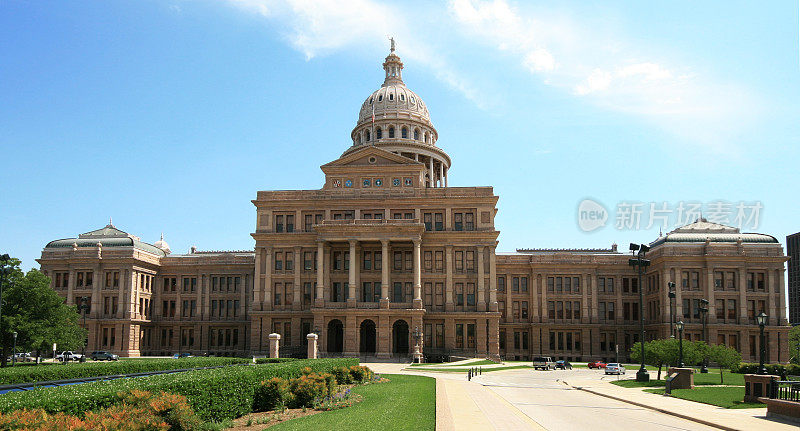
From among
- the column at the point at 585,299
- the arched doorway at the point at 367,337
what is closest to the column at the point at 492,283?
the arched doorway at the point at 367,337

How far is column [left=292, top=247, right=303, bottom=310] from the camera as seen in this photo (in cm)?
8106

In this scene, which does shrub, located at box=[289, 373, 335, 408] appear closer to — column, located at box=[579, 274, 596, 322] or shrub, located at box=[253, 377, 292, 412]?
shrub, located at box=[253, 377, 292, 412]

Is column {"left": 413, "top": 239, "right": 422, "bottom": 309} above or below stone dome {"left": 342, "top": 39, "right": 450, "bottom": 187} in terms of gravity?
below

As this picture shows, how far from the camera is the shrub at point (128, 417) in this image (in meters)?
14.5

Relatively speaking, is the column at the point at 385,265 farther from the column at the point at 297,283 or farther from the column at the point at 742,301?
the column at the point at 742,301

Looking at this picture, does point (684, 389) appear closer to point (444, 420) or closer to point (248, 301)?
point (444, 420)

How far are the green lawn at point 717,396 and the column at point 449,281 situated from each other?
1592 inches

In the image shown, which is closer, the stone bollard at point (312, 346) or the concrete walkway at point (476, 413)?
the concrete walkway at point (476, 413)

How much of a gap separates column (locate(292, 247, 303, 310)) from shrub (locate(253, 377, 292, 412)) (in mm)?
54362

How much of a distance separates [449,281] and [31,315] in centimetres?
4519

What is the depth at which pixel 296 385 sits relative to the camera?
28.2m

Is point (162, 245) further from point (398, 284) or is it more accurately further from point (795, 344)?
point (795, 344)

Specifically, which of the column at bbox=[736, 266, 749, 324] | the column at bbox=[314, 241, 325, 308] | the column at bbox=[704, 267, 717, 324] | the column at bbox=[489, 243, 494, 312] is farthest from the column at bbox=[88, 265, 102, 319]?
the column at bbox=[736, 266, 749, 324]

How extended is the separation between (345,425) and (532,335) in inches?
2918
